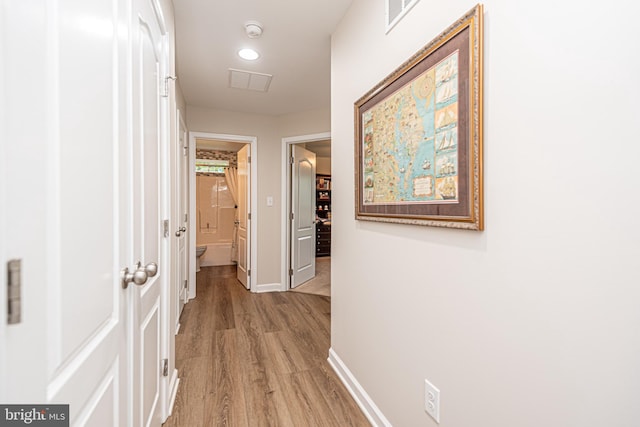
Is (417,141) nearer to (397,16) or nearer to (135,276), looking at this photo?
(397,16)

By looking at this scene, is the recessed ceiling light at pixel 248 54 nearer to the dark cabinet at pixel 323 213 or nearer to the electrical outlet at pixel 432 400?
the electrical outlet at pixel 432 400

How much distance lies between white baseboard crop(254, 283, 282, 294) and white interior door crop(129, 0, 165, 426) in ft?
8.56

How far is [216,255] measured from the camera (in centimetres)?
596

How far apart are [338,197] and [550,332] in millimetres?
1573

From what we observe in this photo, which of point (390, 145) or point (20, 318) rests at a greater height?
point (390, 145)

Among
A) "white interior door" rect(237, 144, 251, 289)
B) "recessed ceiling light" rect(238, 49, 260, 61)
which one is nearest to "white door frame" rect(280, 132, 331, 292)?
"white interior door" rect(237, 144, 251, 289)

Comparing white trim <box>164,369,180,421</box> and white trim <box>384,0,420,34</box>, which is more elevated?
white trim <box>384,0,420,34</box>

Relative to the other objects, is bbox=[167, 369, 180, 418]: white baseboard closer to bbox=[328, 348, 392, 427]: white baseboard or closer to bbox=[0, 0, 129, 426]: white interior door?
bbox=[0, 0, 129, 426]: white interior door

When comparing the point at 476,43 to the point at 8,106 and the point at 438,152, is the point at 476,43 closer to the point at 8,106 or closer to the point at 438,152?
the point at 438,152

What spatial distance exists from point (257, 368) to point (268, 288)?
6.66ft

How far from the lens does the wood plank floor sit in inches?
66.7

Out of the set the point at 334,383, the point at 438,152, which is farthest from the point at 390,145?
the point at 334,383

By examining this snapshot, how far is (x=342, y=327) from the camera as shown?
213cm

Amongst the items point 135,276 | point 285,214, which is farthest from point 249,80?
point 135,276
